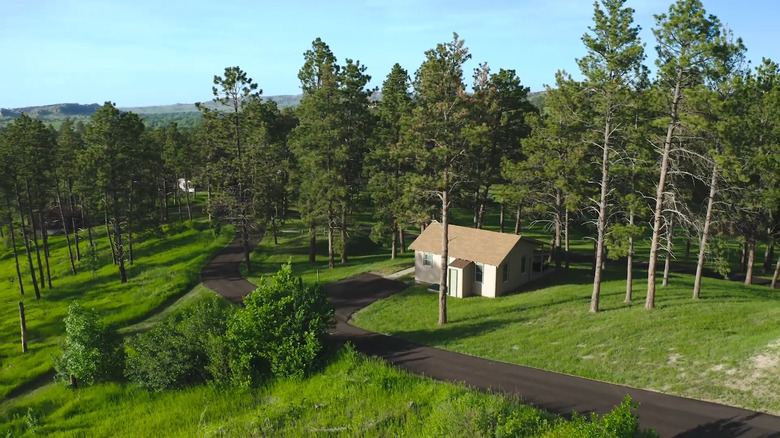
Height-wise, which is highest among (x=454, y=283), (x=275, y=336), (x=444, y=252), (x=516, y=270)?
(x=444, y=252)

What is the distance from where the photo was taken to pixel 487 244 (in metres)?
37.0

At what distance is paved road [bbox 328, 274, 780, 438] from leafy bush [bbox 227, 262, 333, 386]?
3.95 meters

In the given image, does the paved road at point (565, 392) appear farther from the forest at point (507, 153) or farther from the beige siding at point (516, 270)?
the beige siding at point (516, 270)

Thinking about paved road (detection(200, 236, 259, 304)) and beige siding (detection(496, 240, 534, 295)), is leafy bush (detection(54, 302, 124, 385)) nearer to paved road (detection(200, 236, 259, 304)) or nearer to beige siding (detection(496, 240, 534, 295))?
paved road (detection(200, 236, 259, 304))

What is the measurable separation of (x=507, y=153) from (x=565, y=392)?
2804cm

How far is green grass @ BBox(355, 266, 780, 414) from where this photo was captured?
65.0 feet

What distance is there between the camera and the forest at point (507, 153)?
83.3ft

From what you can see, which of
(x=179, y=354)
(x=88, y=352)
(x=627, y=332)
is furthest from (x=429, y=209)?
(x=88, y=352)

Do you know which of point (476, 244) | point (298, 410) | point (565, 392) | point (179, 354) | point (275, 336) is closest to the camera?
point (565, 392)

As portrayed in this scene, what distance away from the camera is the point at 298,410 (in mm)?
20328

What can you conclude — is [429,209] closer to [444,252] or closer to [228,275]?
[444,252]

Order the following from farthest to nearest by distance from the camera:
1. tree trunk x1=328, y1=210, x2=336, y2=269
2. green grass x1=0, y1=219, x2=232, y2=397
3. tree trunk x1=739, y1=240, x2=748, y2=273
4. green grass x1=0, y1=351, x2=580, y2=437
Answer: tree trunk x1=739, y1=240, x2=748, y2=273 < tree trunk x1=328, y1=210, x2=336, y2=269 < green grass x1=0, y1=219, x2=232, y2=397 < green grass x1=0, y1=351, x2=580, y2=437

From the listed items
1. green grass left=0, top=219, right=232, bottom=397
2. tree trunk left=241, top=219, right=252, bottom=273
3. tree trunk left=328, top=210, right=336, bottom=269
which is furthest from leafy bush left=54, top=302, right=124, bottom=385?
tree trunk left=328, top=210, right=336, bottom=269

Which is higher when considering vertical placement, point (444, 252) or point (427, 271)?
point (444, 252)
